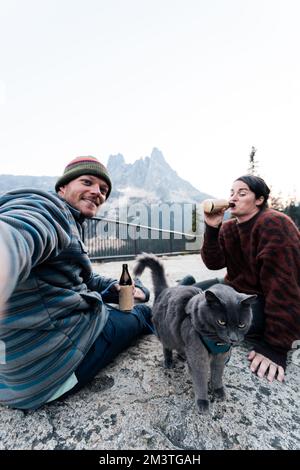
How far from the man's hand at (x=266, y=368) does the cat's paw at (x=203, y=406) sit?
0.64 meters

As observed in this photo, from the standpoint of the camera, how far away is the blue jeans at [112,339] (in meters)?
1.55

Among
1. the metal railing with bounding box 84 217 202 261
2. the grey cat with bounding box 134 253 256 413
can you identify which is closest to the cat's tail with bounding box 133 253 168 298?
the grey cat with bounding box 134 253 256 413

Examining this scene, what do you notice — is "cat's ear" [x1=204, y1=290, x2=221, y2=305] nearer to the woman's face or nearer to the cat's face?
the cat's face

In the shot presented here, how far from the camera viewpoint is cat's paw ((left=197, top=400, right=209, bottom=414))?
140 centimetres

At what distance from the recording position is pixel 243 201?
2.19 metres

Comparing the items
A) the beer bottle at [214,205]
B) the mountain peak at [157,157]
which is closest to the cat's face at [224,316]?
the beer bottle at [214,205]

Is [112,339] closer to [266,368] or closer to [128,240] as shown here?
[266,368]

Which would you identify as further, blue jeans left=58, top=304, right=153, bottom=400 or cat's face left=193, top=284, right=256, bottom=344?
blue jeans left=58, top=304, right=153, bottom=400

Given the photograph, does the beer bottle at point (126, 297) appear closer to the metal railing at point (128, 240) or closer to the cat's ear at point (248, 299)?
the cat's ear at point (248, 299)

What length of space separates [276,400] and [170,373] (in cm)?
74

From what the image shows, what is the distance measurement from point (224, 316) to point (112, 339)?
0.96m

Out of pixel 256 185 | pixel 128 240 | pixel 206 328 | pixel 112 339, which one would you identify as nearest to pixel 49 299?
pixel 112 339

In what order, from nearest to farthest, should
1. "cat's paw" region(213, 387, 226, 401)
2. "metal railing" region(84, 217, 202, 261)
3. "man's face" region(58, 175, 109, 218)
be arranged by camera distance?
"cat's paw" region(213, 387, 226, 401) < "man's face" region(58, 175, 109, 218) < "metal railing" region(84, 217, 202, 261)

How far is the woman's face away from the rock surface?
4.57ft
